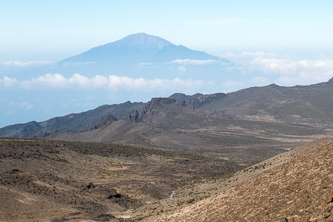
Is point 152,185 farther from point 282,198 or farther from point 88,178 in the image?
point 282,198

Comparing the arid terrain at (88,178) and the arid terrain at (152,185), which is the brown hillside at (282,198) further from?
the arid terrain at (88,178)

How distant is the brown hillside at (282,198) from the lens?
18391 mm

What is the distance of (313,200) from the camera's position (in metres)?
18.8

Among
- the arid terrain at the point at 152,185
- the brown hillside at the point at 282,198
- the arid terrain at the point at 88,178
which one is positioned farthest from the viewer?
the arid terrain at the point at 88,178

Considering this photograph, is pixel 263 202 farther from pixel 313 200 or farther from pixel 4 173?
pixel 4 173

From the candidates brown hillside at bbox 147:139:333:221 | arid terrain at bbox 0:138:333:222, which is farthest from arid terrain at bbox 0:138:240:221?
brown hillside at bbox 147:139:333:221

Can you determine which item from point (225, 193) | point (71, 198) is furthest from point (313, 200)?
point (71, 198)

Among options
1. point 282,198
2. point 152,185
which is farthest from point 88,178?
point 282,198

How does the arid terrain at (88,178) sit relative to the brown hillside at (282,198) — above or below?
below

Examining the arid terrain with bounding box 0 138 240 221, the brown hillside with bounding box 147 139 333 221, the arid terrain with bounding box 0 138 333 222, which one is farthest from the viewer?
the arid terrain with bounding box 0 138 240 221

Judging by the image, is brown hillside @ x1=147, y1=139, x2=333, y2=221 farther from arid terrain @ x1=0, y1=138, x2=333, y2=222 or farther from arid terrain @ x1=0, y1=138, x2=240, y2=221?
arid terrain @ x1=0, y1=138, x2=240, y2=221

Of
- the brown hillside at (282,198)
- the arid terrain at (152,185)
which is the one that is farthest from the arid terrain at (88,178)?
the brown hillside at (282,198)

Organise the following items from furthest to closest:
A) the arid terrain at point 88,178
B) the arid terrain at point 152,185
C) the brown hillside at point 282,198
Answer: the arid terrain at point 88,178 → the arid terrain at point 152,185 → the brown hillside at point 282,198

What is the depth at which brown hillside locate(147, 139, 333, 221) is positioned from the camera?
60.3ft
